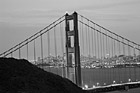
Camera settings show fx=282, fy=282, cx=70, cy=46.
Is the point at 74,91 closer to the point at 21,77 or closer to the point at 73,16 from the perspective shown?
the point at 21,77

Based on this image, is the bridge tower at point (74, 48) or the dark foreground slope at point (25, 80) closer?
the dark foreground slope at point (25, 80)

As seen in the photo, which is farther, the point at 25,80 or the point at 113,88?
the point at 113,88

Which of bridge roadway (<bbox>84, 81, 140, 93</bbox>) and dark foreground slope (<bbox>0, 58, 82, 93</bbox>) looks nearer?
dark foreground slope (<bbox>0, 58, 82, 93</bbox>)

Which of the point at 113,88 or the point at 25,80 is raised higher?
the point at 25,80

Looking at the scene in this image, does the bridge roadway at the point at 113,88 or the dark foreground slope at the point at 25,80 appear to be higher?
the dark foreground slope at the point at 25,80

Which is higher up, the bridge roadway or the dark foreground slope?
the dark foreground slope

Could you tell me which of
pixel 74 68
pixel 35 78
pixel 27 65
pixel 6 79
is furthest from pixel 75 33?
pixel 6 79

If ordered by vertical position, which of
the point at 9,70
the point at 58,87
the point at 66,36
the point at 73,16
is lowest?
the point at 58,87

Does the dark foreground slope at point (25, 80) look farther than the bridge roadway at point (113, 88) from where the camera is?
No
